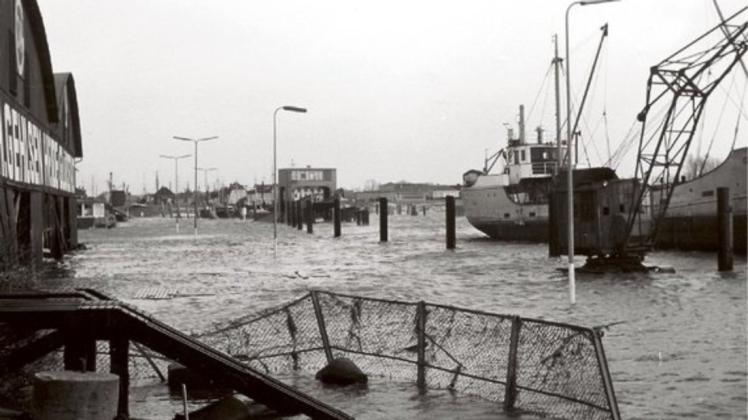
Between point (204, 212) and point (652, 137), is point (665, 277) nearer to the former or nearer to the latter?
point (652, 137)

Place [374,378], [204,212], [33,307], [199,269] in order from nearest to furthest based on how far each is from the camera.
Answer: [33,307] < [374,378] < [199,269] < [204,212]

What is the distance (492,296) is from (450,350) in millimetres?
14557

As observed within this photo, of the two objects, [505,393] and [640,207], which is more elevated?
[640,207]

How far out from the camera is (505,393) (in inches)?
416

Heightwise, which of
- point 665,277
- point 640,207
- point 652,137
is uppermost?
point 652,137

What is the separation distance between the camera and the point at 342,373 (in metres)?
12.0

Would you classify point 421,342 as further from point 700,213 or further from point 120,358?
point 700,213

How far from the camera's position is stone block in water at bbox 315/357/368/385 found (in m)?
11.9

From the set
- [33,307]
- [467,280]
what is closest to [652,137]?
[467,280]

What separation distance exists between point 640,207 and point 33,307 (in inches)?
1218

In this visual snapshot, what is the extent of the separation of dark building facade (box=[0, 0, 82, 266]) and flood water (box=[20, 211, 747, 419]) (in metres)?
1.88

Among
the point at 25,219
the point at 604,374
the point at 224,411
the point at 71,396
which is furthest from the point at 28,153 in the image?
the point at 604,374

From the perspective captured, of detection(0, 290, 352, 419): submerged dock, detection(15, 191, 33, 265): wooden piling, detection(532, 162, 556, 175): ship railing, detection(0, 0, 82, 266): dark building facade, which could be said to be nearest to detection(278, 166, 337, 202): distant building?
detection(532, 162, 556, 175): ship railing

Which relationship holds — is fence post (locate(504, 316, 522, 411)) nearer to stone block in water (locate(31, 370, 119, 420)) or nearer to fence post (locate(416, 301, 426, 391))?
fence post (locate(416, 301, 426, 391))
